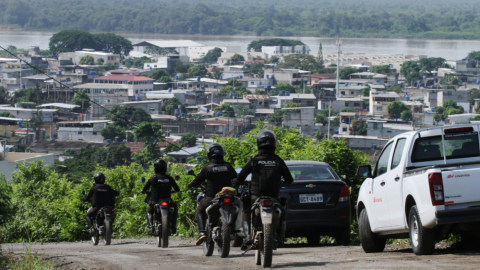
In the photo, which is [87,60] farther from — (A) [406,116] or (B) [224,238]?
(B) [224,238]

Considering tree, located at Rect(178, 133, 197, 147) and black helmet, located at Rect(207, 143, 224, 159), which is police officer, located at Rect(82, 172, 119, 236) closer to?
black helmet, located at Rect(207, 143, 224, 159)

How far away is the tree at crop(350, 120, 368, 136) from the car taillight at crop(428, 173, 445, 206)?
50.7m

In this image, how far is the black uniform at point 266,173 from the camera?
5.97 metres

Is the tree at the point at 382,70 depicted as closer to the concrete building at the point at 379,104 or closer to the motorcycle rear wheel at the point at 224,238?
the concrete building at the point at 379,104

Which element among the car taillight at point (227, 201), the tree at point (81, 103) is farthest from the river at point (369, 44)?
the car taillight at point (227, 201)

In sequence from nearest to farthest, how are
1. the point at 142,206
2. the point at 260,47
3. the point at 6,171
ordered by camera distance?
the point at 142,206
the point at 6,171
the point at 260,47

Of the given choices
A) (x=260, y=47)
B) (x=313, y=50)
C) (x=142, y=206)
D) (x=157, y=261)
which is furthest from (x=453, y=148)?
(x=313, y=50)

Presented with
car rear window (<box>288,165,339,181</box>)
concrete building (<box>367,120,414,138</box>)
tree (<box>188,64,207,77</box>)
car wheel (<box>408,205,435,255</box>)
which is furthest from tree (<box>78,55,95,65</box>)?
car wheel (<box>408,205,435,255</box>)

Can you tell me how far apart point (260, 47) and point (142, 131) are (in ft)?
342

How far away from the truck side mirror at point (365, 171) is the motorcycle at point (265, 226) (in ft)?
4.39

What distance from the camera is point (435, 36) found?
187m

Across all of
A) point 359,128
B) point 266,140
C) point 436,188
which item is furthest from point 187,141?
point 436,188

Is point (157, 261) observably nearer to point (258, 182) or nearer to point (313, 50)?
point (258, 182)

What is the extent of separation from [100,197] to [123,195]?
5107mm
